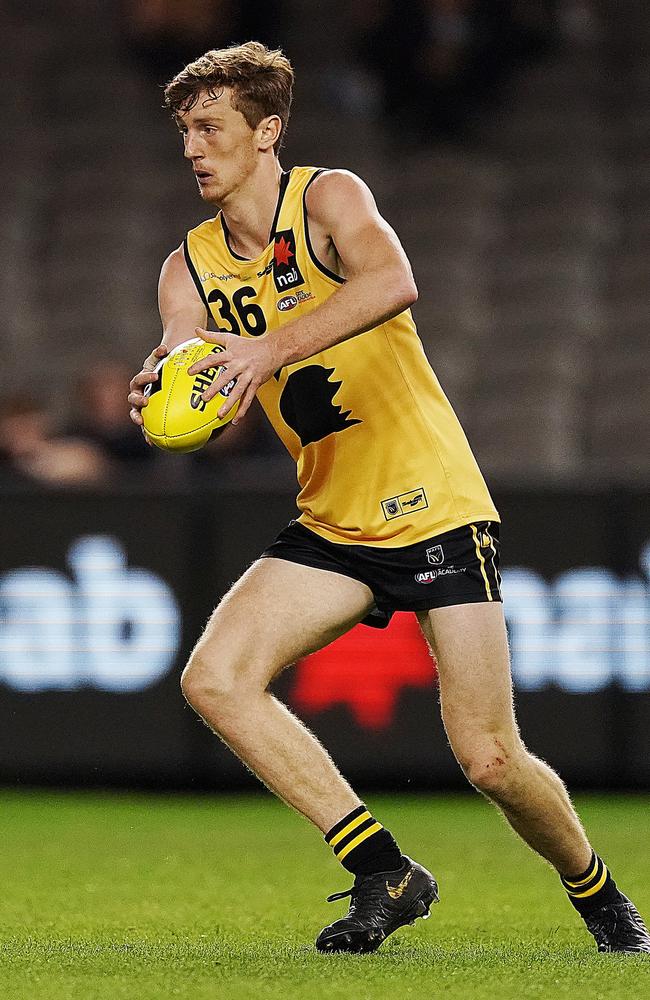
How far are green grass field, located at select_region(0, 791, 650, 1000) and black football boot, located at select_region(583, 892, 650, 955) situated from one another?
0.08 m

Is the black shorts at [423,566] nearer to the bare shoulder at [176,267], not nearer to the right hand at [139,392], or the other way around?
the right hand at [139,392]

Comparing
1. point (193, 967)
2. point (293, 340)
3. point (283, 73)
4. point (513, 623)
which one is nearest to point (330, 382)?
point (293, 340)

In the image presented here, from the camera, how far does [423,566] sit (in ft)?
17.1

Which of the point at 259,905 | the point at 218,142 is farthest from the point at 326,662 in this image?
Result: the point at 218,142

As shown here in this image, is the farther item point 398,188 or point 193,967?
point 398,188

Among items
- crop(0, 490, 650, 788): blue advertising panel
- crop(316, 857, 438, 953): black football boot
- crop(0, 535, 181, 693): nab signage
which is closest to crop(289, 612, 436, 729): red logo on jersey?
crop(0, 490, 650, 788): blue advertising panel

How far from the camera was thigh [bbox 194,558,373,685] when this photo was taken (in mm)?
5141

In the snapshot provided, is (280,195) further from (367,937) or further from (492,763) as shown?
(367,937)

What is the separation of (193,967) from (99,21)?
40.1 feet

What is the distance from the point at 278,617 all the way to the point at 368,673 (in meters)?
4.26

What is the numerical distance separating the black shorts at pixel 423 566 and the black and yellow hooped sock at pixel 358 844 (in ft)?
2.09

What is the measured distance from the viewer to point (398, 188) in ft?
47.1

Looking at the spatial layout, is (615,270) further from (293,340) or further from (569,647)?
(293,340)

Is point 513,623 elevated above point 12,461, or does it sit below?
below
